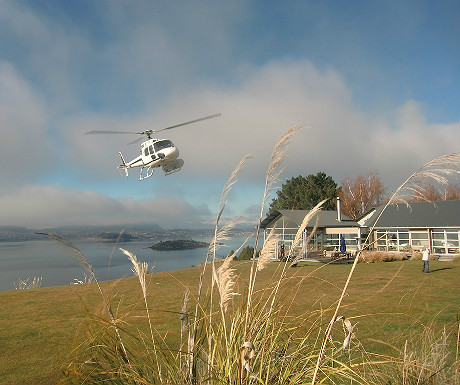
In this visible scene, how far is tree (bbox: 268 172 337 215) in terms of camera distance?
40.8 meters

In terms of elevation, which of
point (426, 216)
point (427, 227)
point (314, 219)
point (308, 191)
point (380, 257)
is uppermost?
point (308, 191)

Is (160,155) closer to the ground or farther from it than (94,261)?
farther from it

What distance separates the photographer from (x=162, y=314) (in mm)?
7055

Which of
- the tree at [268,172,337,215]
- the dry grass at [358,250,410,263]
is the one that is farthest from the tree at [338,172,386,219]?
the dry grass at [358,250,410,263]

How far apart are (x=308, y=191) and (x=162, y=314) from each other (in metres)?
35.5

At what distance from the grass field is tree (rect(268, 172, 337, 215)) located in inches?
1108

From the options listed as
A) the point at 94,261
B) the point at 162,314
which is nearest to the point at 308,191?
the point at 162,314

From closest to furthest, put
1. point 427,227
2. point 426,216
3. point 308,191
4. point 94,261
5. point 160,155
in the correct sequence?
point 94,261 < point 160,155 < point 427,227 < point 426,216 < point 308,191

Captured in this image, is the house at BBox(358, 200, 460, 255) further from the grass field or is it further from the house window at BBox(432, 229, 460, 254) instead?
the grass field

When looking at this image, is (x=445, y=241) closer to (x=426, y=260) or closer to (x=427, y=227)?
(x=427, y=227)

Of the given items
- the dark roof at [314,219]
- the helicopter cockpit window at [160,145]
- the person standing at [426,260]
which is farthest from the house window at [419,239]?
the helicopter cockpit window at [160,145]

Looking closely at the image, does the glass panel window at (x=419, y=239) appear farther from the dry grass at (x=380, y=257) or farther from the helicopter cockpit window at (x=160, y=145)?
the helicopter cockpit window at (x=160, y=145)

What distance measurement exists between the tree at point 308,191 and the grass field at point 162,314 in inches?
1108

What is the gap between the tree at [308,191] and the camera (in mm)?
40812
